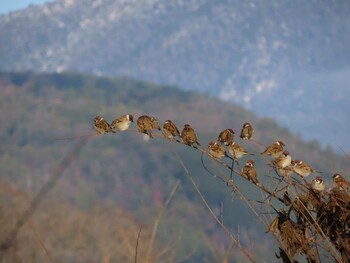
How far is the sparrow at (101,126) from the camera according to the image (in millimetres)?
3076

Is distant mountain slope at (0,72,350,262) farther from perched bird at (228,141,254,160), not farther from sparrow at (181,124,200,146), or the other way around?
sparrow at (181,124,200,146)

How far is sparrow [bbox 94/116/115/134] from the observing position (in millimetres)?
3076

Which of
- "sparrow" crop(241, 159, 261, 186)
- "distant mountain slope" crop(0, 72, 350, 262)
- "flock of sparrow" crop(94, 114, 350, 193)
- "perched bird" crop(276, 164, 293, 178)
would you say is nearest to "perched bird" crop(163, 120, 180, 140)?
"flock of sparrow" crop(94, 114, 350, 193)

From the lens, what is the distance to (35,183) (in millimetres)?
130125

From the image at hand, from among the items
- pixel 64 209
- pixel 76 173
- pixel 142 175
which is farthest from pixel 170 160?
pixel 64 209

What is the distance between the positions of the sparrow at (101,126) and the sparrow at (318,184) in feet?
2.88

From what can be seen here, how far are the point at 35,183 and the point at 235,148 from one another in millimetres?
129845

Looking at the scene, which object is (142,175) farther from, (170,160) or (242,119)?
(242,119)

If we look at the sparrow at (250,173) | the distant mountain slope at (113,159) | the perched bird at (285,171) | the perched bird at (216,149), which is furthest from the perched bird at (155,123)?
the distant mountain slope at (113,159)

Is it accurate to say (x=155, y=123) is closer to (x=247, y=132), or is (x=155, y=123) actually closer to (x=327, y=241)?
(x=247, y=132)

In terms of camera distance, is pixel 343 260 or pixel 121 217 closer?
pixel 343 260

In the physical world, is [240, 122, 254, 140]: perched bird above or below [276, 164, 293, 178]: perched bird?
above

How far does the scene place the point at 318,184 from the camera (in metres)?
2.80

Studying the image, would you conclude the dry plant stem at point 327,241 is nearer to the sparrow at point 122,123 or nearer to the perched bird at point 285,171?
the perched bird at point 285,171
